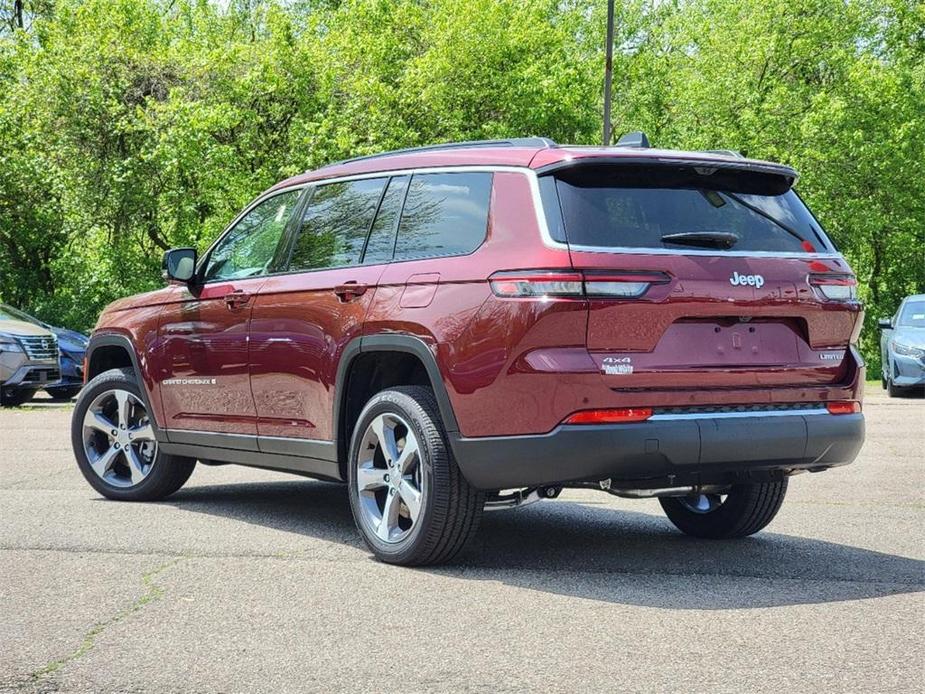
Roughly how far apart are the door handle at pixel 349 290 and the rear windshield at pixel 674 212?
1121 millimetres

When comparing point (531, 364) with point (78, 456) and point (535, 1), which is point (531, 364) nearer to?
point (78, 456)

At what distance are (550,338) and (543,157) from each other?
89 centimetres

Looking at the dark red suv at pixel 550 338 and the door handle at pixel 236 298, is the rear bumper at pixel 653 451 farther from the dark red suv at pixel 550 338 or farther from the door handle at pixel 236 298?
the door handle at pixel 236 298

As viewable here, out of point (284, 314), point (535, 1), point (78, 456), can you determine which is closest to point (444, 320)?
point (284, 314)

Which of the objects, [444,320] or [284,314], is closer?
[444,320]

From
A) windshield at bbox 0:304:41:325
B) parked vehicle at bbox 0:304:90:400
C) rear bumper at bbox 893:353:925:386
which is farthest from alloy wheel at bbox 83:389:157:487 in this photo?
rear bumper at bbox 893:353:925:386

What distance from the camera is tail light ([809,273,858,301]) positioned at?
243 inches

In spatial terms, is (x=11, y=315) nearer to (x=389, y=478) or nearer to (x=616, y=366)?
(x=389, y=478)

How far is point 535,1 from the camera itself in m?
39.8

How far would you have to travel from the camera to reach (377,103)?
34562mm

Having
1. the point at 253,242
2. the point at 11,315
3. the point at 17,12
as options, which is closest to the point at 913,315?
the point at 11,315

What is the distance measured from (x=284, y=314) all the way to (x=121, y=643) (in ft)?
8.34

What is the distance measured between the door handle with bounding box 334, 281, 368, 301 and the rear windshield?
112 centimetres

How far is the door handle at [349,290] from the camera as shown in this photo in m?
6.57
